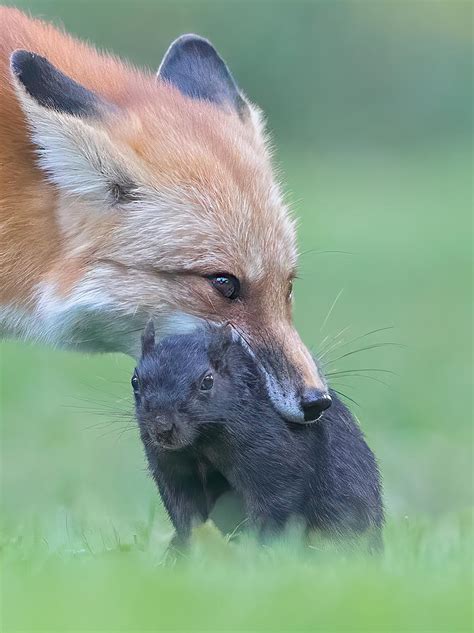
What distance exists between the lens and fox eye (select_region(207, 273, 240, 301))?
703cm

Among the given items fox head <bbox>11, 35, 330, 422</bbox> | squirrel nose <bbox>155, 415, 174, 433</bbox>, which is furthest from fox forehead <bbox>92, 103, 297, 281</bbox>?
squirrel nose <bbox>155, 415, 174, 433</bbox>

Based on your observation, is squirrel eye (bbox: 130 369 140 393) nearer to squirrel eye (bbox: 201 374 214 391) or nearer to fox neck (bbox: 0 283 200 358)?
squirrel eye (bbox: 201 374 214 391)

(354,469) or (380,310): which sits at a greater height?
(354,469)

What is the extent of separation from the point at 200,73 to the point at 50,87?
1914 millimetres

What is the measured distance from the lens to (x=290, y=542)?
19.8ft

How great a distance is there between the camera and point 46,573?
527cm

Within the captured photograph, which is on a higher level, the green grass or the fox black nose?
the fox black nose

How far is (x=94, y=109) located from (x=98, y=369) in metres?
10.2

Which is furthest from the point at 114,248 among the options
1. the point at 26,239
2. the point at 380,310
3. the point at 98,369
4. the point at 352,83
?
the point at 352,83

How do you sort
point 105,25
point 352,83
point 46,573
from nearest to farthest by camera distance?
point 46,573 → point 105,25 → point 352,83

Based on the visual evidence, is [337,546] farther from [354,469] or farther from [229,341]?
[229,341]

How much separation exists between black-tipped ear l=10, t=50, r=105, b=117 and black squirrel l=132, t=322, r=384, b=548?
1.45 m

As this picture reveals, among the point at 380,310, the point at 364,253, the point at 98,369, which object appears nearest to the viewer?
the point at 98,369

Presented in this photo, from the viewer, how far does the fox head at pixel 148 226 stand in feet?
22.9
